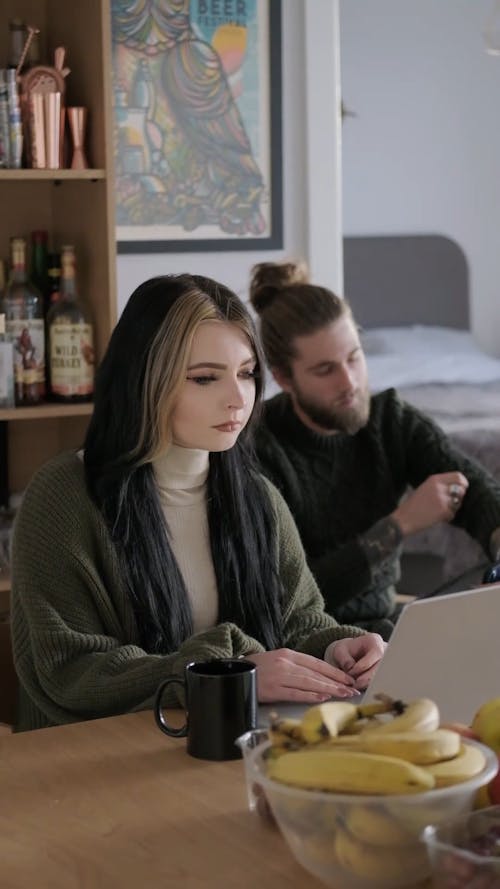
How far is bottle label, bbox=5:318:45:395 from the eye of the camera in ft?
9.37

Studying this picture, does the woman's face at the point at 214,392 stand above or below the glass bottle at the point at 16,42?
below

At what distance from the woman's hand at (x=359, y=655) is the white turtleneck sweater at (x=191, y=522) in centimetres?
24

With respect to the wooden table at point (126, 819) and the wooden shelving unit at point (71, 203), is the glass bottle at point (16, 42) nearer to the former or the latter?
the wooden shelving unit at point (71, 203)

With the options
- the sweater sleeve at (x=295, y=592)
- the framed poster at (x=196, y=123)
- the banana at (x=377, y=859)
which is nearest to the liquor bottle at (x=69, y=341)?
the framed poster at (x=196, y=123)

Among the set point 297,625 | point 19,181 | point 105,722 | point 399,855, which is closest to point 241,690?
point 105,722

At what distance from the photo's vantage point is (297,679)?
162 cm

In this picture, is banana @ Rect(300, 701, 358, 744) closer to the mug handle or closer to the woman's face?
the mug handle

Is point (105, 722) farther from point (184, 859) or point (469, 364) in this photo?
point (469, 364)

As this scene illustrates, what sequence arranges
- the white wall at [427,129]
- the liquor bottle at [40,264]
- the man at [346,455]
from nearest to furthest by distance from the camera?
1. the man at [346,455]
2. the liquor bottle at [40,264]
3. the white wall at [427,129]

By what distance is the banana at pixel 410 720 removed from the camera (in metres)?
1.08

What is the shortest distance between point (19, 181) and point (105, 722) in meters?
1.72

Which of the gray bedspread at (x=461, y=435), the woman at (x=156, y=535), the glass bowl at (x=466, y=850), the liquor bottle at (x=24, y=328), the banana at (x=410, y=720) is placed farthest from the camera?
the gray bedspread at (x=461, y=435)

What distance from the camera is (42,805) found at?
1330mm

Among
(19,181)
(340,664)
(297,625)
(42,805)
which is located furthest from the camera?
(19,181)
